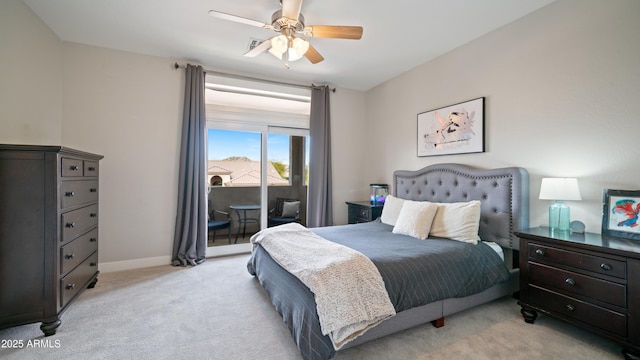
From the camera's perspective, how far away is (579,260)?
1889 mm

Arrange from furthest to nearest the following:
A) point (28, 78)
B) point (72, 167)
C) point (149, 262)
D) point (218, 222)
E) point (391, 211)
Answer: point (218, 222) < point (149, 262) < point (391, 211) < point (28, 78) < point (72, 167)

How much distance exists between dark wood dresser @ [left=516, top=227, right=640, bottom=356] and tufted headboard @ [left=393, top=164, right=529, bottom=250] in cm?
31

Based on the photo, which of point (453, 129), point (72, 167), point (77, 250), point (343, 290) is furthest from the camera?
point (453, 129)

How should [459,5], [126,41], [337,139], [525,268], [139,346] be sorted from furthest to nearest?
[337,139]
[126,41]
[459,5]
[525,268]
[139,346]

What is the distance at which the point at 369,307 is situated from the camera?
1639mm

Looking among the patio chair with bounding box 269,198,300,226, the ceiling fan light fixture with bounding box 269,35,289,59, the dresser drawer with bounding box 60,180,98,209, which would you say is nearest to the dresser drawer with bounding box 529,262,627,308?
the ceiling fan light fixture with bounding box 269,35,289,59

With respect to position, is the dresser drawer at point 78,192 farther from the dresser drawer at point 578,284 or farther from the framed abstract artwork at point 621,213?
the framed abstract artwork at point 621,213

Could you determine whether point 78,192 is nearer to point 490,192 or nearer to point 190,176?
point 190,176

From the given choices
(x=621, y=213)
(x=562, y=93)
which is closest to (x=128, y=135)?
(x=562, y=93)

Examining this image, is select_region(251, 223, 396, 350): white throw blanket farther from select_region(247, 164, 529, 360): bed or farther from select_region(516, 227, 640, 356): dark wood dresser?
select_region(516, 227, 640, 356): dark wood dresser

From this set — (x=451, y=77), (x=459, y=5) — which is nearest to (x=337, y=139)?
(x=451, y=77)

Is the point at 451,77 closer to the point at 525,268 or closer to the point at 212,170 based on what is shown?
the point at 525,268

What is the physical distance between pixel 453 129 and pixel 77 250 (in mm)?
4128

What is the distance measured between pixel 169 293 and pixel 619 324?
3634mm
